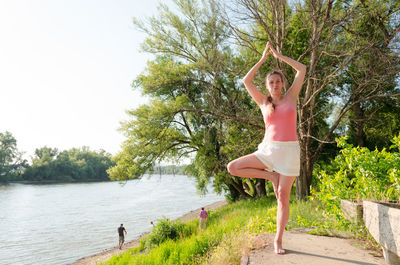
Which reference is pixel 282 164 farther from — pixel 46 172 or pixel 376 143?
pixel 46 172

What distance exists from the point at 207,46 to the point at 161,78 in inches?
172

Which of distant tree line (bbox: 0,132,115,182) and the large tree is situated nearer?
the large tree

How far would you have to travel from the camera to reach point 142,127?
55.2 feet

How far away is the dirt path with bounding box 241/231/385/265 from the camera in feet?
11.3

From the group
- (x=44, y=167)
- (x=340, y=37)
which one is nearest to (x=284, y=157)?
(x=340, y=37)

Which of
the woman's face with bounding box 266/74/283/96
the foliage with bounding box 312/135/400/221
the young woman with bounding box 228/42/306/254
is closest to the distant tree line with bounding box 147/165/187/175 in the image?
the foliage with bounding box 312/135/400/221

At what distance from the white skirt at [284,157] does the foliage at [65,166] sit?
3251 inches

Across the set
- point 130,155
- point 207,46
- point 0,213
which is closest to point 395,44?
point 207,46

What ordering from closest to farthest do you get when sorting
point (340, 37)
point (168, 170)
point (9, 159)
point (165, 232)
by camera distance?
point (340, 37) → point (165, 232) → point (168, 170) → point (9, 159)

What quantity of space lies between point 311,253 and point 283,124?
1.83 m

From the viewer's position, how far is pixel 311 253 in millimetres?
3758

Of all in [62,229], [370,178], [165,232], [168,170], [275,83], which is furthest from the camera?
[62,229]

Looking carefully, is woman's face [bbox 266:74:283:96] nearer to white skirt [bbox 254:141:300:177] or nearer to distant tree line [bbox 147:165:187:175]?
white skirt [bbox 254:141:300:177]

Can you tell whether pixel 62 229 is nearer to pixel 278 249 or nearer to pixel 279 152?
pixel 278 249
